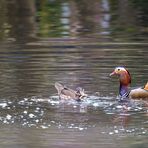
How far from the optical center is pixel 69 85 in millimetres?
12828

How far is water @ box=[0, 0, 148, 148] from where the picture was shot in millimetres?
9406

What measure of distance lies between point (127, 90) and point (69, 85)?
1145mm

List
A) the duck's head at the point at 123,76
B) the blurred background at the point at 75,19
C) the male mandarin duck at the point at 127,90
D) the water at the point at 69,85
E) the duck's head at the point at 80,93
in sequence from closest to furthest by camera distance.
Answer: the water at the point at 69,85, the duck's head at the point at 80,93, the male mandarin duck at the point at 127,90, the duck's head at the point at 123,76, the blurred background at the point at 75,19

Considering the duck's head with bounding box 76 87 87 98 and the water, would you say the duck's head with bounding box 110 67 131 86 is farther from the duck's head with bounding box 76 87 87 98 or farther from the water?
the duck's head with bounding box 76 87 87 98

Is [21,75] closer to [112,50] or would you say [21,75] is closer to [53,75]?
[53,75]

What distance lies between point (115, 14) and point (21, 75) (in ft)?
37.9

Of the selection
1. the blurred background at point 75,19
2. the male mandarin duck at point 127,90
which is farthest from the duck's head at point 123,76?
the blurred background at point 75,19

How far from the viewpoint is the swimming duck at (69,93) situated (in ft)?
37.9

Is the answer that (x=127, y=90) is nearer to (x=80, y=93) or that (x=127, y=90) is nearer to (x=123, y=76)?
(x=123, y=76)

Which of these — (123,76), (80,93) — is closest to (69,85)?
(123,76)

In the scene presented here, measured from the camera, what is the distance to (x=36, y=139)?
9.28 meters

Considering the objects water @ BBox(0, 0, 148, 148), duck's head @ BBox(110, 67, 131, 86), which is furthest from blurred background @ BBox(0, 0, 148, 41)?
duck's head @ BBox(110, 67, 131, 86)

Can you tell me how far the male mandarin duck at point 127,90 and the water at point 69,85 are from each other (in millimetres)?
161

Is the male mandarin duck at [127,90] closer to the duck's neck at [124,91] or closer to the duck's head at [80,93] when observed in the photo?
the duck's neck at [124,91]
